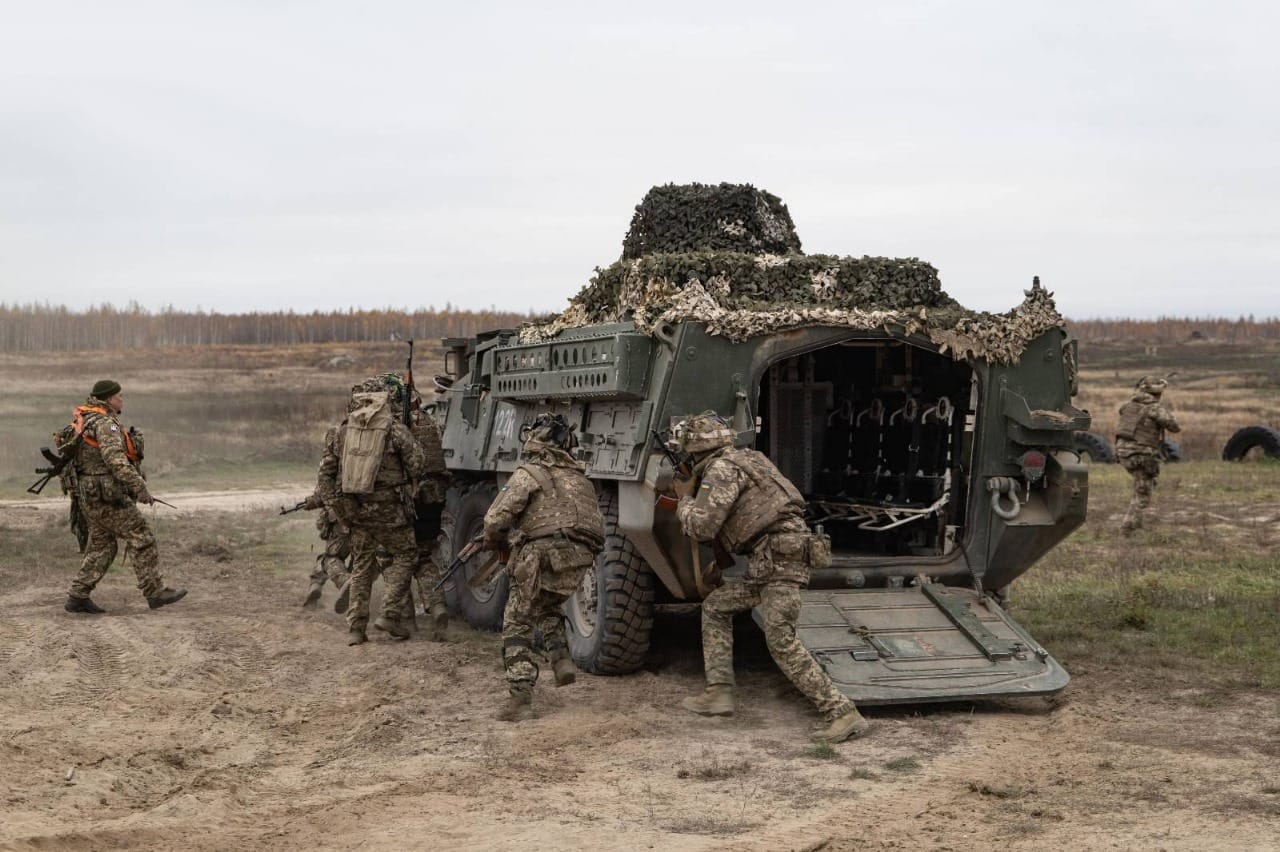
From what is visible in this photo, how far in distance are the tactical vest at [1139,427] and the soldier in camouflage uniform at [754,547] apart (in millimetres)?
9364

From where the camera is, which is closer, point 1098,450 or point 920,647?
point 920,647

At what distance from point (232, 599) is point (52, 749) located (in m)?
5.06

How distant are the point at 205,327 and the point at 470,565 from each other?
140ft

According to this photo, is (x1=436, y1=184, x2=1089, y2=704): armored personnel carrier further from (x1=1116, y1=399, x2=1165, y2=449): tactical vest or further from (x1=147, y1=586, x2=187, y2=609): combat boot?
(x1=1116, y1=399, x2=1165, y2=449): tactical vest

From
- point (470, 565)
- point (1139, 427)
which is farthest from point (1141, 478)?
point (470, 565)

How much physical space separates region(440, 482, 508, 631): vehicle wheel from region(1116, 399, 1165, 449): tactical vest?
788cm

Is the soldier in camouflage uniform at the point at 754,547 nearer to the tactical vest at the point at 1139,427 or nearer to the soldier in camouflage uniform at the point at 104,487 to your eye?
the soldier in camouflage uniform at the point at 104,487

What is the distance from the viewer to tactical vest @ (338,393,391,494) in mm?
9773

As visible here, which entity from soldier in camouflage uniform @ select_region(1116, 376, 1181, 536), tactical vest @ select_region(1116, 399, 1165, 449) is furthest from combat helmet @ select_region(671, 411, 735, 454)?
tactical vest @ select_region(1116, 399, 1165, 449)

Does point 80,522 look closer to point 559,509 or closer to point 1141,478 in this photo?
point 559,509

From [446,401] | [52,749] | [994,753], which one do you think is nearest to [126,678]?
[52,749]

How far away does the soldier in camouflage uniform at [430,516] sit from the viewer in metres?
10.4

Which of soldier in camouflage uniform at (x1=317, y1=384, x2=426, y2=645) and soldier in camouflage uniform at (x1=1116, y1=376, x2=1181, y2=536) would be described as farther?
soldier in camouflage uniform at (x1=1116, y1=376, x2=1181, y2=536)

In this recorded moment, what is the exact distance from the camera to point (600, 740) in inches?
285
